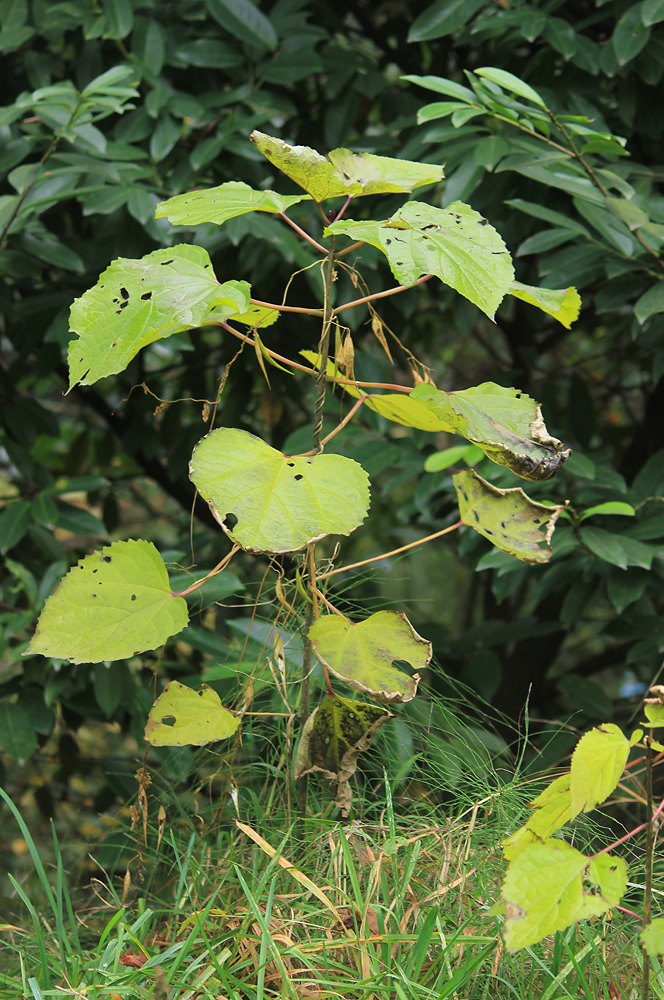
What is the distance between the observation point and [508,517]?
82 cm

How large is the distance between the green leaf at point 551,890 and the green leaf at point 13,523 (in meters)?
1.17

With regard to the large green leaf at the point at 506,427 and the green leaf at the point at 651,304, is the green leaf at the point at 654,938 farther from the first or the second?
the green leaf at the point at 651,304

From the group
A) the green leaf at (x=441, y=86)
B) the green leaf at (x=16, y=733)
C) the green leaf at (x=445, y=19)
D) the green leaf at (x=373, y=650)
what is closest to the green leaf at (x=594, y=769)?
the green leaf at (x=373, y=650)

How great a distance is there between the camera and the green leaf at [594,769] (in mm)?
637

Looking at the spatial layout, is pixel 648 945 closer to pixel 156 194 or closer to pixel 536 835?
pixel 536 835

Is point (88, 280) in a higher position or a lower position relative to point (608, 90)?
lower

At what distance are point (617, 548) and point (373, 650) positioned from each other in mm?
657

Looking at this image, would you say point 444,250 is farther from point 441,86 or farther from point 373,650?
point 441,86

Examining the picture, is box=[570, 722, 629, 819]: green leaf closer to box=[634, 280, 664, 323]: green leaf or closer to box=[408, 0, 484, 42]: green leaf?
box=[634, 280, 664, 323]: green leaf

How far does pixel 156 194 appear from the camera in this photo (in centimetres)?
145

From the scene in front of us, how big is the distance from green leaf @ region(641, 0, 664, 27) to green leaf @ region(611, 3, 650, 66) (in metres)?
0.04

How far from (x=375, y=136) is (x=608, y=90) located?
487mm

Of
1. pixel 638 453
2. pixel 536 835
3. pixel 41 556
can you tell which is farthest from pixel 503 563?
pixel 41 556

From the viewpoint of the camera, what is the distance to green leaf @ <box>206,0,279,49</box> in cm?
146
